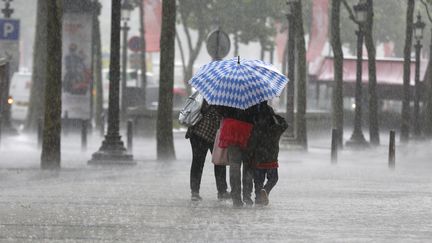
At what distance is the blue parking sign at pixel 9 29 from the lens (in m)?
32.2

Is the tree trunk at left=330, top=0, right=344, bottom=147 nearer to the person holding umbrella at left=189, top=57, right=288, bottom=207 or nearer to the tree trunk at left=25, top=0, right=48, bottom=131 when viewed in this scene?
the tree trunk at left=25, top=0, right=48, bottom=131

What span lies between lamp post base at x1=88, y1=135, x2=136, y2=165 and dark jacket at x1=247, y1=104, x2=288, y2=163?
41.7ft

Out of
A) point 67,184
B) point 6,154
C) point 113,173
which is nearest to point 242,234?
point 67,184

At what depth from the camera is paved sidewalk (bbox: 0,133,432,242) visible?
1439 centimetres

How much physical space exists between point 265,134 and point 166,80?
551 inches

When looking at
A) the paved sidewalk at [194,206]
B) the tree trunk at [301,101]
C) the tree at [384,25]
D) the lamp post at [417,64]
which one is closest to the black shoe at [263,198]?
the paved sidewalk at [194,206]

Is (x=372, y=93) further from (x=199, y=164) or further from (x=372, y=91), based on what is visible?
(x=199, y=164)

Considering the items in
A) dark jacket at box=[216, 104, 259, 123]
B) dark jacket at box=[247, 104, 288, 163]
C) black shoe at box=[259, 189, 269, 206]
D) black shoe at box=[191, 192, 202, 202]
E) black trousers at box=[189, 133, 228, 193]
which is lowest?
black shoe at box=[191, 192, 202, 202]

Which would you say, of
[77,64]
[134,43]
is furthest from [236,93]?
[134,43]

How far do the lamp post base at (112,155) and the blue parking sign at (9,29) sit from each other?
3.39 m

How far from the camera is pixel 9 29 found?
32250 millimetres

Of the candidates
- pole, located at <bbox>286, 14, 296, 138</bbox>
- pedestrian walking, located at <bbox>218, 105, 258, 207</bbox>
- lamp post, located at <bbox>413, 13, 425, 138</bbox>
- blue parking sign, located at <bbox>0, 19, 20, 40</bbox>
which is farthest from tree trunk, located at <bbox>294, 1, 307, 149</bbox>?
pedestrian walking, located at <bbox>218, 105, 258, 207</bbox>

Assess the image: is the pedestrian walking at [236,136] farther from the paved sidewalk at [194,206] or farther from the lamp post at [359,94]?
the lamp post at [359,94]

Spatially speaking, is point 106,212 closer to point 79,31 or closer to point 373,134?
point 79,31
